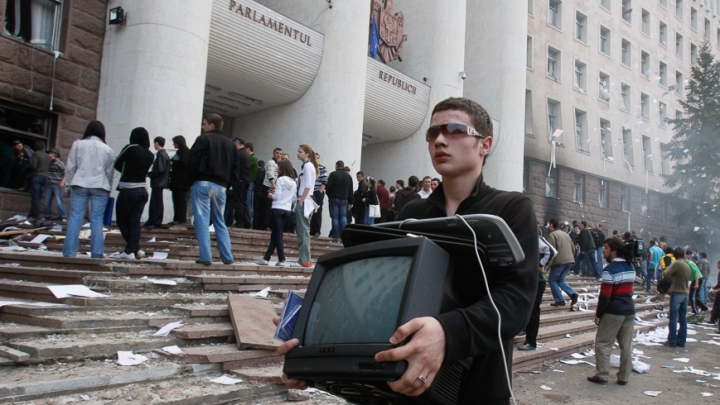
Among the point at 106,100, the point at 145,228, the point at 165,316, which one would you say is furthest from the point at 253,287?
the point at 106,100

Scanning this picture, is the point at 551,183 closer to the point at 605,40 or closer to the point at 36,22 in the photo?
the point at 605,40

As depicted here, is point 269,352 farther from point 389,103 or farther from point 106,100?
point 389,103

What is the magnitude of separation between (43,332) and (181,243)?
421 centimetres

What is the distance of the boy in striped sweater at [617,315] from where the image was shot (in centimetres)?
682

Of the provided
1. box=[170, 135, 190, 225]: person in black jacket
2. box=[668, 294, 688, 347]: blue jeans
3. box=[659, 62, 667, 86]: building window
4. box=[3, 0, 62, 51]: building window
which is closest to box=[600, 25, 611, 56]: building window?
box=[659, 62, 667, 86]: building window

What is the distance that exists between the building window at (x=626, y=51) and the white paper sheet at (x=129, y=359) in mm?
35696

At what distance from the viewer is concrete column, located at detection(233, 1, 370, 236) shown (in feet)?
50.9

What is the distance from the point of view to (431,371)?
4.17 feet

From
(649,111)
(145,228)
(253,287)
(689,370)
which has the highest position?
(649,111)

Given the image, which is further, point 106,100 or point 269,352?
point 106,100

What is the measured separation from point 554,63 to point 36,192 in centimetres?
2576

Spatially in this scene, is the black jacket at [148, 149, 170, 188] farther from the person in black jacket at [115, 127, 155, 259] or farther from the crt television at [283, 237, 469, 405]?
the crt television at [283, 237, 469, 405]

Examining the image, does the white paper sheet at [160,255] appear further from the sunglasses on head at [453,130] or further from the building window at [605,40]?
the building window at [605,40]

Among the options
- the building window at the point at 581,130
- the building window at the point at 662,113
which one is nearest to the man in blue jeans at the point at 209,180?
the building window at the point at 581,130
